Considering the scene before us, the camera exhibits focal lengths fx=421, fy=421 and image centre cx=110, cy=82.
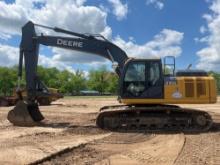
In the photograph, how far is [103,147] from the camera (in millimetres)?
12297

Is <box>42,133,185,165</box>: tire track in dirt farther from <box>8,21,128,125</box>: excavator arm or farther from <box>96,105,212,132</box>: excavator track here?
<box>8,21,128,125</box>: excavator arm

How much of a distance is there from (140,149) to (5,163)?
3.97 metres

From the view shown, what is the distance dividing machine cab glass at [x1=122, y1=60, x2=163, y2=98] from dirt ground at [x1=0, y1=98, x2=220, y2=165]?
1.58 meters

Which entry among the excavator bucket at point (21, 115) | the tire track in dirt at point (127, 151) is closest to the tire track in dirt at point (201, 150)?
the tire track in dirt at point (127, 151)

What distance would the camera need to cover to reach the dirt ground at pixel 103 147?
10258 millimetres

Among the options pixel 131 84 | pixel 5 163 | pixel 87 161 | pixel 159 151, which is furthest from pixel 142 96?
pixel 5 163

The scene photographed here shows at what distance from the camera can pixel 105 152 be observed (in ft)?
37.5

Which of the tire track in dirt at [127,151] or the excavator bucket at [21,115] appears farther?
the excavator bucket at [21,115]

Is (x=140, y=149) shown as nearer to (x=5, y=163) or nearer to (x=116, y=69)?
(x=5, y=163)

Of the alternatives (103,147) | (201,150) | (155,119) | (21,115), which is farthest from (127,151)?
(21,115)

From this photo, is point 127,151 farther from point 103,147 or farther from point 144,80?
point 144,80

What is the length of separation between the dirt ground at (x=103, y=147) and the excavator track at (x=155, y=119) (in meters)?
0.56

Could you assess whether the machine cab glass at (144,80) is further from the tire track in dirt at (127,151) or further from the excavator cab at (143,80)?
the tire track in dirt at (127,151)

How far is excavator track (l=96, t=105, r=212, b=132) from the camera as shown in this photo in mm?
16328
